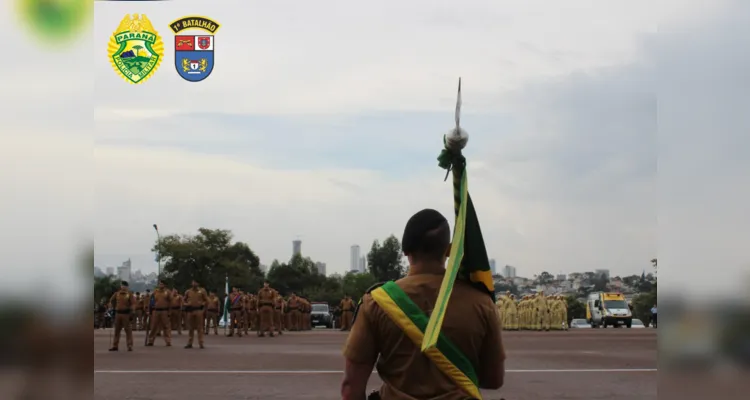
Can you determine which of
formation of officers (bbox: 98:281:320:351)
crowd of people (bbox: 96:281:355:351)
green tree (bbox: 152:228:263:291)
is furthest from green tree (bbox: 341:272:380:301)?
formation of officers (bbox: 98:281:320:351)

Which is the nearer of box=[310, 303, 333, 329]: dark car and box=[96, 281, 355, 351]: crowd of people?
box=[96, 281, 355, 351]: crowd of people

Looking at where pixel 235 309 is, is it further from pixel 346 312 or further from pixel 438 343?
pixel 438 343

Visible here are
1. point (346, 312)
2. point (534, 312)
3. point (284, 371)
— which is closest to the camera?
point (284, 371)

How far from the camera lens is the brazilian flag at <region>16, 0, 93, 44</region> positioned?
369 centimetres

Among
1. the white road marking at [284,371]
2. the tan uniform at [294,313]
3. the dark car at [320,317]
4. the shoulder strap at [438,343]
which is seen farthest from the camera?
the dark car at [320,317]

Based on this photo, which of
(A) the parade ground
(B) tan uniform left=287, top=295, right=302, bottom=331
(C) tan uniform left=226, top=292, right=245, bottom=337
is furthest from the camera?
(B) tan uniform left=287, top=295, right=302, bottom=331

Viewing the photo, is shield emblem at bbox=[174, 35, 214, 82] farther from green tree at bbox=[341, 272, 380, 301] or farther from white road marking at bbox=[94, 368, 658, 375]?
green tree at bbox=[341, 272, 380, 301]

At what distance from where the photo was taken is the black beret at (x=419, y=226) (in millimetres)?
3879

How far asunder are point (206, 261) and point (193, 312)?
49.1m

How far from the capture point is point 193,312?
956 inches

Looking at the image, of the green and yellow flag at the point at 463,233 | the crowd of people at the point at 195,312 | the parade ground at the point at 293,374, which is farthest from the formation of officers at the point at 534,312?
the green and yellow flag at the point at 463,233

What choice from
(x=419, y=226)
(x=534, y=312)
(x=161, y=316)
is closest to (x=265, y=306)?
(x=161, y=316)

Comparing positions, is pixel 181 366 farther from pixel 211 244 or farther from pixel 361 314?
pixel 211 244

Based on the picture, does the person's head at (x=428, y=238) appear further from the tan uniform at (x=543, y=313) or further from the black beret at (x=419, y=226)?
the tan uniform at (x=543, y=313)
